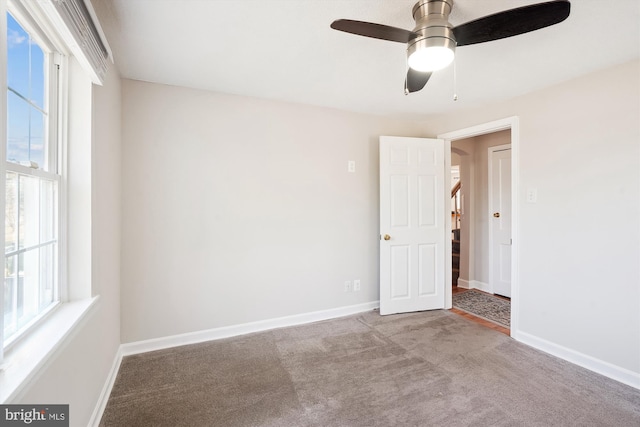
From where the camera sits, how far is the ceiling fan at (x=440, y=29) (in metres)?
1.31

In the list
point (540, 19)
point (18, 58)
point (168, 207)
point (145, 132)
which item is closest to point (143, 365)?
point (168, 207)

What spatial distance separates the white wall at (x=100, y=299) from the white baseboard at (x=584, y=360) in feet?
11.0

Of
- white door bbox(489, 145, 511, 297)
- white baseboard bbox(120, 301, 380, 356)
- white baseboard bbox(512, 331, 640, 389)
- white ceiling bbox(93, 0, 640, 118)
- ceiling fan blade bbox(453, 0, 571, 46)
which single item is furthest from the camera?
white door bbox(489, 145, 511, 297)

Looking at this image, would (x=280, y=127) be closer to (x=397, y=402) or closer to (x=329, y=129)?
(x=329, y=129)

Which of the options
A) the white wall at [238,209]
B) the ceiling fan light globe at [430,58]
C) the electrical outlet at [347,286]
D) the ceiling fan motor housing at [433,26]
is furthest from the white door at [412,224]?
the ceiling fan motor housing at [433,26]

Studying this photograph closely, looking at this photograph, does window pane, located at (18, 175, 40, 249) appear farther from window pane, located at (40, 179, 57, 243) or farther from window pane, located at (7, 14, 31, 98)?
window pane, located at (7, 14, 31, 98)

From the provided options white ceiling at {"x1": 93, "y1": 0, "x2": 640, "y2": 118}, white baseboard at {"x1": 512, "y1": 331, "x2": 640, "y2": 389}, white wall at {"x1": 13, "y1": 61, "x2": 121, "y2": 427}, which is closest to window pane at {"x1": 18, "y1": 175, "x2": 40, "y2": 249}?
white wall at {"x1": 13, "y1": 61, "x2": 121, "y2": 427}

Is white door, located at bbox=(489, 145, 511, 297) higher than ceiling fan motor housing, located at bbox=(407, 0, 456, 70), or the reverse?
ceiling fan motor housing, located at bbox=(407, 0, 456, 70)

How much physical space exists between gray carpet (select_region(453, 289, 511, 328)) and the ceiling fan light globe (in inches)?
110

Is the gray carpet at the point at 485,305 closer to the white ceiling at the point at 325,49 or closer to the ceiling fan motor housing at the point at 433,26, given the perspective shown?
the white ceiling at the point at 325,49

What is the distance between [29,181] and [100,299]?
2.78 ft

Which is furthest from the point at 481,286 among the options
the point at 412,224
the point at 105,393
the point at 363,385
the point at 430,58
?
the point at 105,393

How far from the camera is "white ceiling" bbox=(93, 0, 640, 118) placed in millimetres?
1561

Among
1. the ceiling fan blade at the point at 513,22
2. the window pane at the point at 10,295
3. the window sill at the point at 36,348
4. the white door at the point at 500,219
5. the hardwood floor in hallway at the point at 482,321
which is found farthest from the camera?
the white door at the point at 500,219
